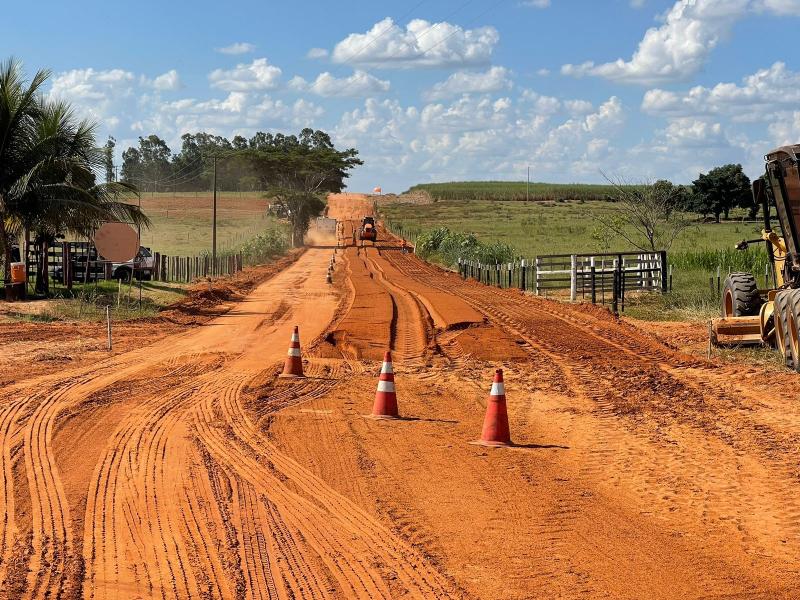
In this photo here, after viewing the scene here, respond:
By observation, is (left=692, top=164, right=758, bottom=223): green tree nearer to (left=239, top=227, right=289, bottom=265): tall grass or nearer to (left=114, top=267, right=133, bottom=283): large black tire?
(left=239, top=227, right=289, bottom=265): tall grass

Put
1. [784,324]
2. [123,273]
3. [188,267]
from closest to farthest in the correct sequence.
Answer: [784,324], [123,273], [188,267]

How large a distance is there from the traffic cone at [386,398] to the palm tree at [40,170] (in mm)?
18150

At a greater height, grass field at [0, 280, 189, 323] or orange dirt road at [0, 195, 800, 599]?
grass field at [0, 280, 189, 323]

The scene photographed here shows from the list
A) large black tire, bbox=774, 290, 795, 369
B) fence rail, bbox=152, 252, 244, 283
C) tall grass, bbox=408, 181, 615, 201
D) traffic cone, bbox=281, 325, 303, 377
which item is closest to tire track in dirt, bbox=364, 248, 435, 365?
traffic cone, bbox=281, 325, 303, 377

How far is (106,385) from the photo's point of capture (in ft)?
46.6

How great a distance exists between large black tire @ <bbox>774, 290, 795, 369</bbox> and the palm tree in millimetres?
18565

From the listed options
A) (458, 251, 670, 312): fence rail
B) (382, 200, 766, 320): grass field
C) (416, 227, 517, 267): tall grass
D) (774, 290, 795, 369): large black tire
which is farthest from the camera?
(416, 227, 517, 267): tall grass

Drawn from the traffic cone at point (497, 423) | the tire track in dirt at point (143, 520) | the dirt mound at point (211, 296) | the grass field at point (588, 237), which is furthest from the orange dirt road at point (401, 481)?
the grass field at point (588, 237)

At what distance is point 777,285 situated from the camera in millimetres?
17938

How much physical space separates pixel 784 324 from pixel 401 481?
9.01 m

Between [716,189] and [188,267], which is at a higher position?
[716,189]

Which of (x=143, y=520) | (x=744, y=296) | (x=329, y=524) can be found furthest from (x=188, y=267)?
(x=329, y=524)

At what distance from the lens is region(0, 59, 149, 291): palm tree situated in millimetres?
27594

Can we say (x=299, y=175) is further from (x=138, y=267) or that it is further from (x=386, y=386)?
(x=386, y=386)
